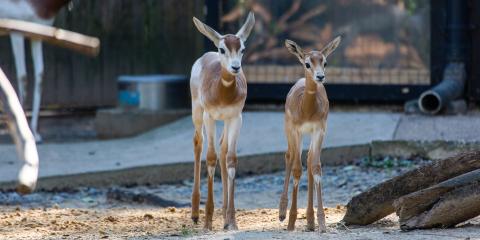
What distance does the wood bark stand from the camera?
19.9 ft

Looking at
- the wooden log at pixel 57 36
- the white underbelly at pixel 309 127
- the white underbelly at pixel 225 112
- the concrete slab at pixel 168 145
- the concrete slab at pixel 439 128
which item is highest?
the wooden log at pixel 57 36

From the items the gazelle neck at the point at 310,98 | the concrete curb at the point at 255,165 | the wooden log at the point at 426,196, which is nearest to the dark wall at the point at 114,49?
the concrete curb at the point at 255,165

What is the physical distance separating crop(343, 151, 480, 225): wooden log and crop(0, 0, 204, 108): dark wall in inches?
278

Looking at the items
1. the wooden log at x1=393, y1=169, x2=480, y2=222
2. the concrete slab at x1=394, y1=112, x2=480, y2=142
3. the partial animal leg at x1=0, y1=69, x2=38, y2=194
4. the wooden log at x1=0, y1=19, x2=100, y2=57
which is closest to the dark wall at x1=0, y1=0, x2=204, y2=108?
the concrete slab at x1=394, y1=112, x2=480, y2=142

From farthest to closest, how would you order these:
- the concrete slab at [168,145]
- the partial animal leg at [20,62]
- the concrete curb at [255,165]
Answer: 1. the partial animal leg at [20,62]
2. the concrete slab at [168,145]
3. the concrete curb at [255,165]

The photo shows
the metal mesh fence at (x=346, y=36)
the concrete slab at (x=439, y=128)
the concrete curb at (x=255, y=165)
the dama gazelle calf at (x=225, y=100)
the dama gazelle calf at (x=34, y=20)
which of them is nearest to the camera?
the dama gazelle calf at (x=225, y=100)

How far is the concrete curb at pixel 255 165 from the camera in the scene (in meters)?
9.63

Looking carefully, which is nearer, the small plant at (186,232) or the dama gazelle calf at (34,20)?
the small plant at (186,232)

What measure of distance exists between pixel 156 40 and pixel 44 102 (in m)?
1.83

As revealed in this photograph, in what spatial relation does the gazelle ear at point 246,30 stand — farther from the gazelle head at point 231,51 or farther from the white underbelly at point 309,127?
the white underbelly at point 309,127

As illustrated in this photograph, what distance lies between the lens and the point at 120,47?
1389 centimetres

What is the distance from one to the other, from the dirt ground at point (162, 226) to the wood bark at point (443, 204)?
0.09 m

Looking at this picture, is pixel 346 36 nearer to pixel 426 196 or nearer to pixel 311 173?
pixel 311 173

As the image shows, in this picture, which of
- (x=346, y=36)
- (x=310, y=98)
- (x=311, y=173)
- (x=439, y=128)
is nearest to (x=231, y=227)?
(x=311, y=173)
